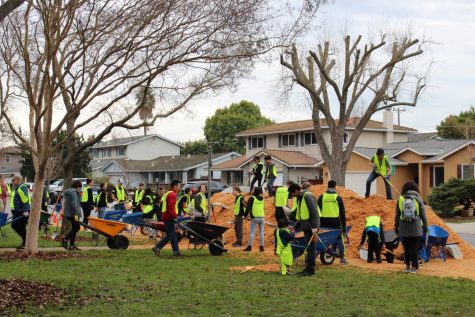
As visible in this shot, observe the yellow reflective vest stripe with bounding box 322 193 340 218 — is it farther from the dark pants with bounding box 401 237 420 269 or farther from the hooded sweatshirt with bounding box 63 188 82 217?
the hooded sweatshirt with bounding box 63 188 82 217

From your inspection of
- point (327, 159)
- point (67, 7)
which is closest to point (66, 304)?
point (67, 7)

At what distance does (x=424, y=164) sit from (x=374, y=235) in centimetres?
2843

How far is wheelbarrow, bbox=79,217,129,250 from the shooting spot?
17188 millimetres

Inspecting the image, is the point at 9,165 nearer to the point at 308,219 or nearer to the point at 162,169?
the point at 162,169

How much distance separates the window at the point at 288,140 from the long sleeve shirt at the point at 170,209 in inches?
1502

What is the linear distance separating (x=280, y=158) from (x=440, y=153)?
12747 millimetres

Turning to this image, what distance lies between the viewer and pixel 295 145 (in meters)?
53.4

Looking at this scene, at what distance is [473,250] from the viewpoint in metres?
17.8

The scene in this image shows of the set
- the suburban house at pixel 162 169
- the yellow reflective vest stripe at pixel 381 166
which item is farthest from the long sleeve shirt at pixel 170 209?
the suburban house at pixel 162 169

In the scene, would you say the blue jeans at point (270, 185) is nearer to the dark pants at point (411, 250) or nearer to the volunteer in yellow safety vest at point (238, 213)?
the volunteer in yellow safety vest at point (238, 213)

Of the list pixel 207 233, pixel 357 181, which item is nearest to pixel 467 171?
pixel 357 181

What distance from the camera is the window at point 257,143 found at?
186ft

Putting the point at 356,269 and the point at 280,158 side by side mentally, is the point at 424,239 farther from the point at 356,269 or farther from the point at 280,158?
the point at 280,158

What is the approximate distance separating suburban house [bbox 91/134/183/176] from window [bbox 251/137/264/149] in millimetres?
21366
